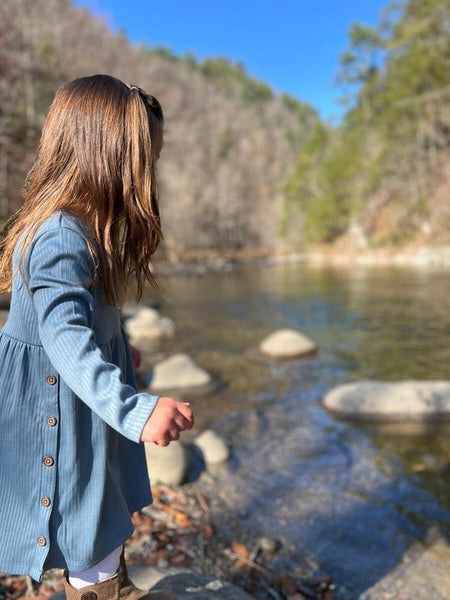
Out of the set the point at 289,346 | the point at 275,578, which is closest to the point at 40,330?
the point at 275,578

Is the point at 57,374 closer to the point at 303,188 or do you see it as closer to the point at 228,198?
the point at 303,188

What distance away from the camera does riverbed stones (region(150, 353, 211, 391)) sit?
20.6 ft

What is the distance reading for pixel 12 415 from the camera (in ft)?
4.11

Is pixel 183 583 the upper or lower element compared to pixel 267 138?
lower

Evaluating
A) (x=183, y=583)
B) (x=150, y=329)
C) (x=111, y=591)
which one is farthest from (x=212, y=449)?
(x=150, y=329)

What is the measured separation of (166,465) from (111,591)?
2216mm

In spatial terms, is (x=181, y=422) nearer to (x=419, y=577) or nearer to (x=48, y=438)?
(x=48, y=438)

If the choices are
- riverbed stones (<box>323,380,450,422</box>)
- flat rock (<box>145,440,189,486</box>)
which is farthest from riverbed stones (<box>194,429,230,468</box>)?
riverbed stones (<box>323,380,450,422</box>)

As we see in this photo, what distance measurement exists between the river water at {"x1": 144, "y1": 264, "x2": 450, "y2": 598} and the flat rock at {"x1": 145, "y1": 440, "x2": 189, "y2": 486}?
0.34 m

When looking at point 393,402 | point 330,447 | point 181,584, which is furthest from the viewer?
point 393,402

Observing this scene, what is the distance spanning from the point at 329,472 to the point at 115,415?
3.25m

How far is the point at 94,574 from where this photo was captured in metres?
1.38

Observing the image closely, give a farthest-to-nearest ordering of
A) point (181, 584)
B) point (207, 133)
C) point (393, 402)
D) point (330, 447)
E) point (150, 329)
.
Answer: point (207, 133) → point (150, 329) → point (393, 402) → point (330, 447) → point (181, 584)

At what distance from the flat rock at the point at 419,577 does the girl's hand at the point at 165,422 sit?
206cm
